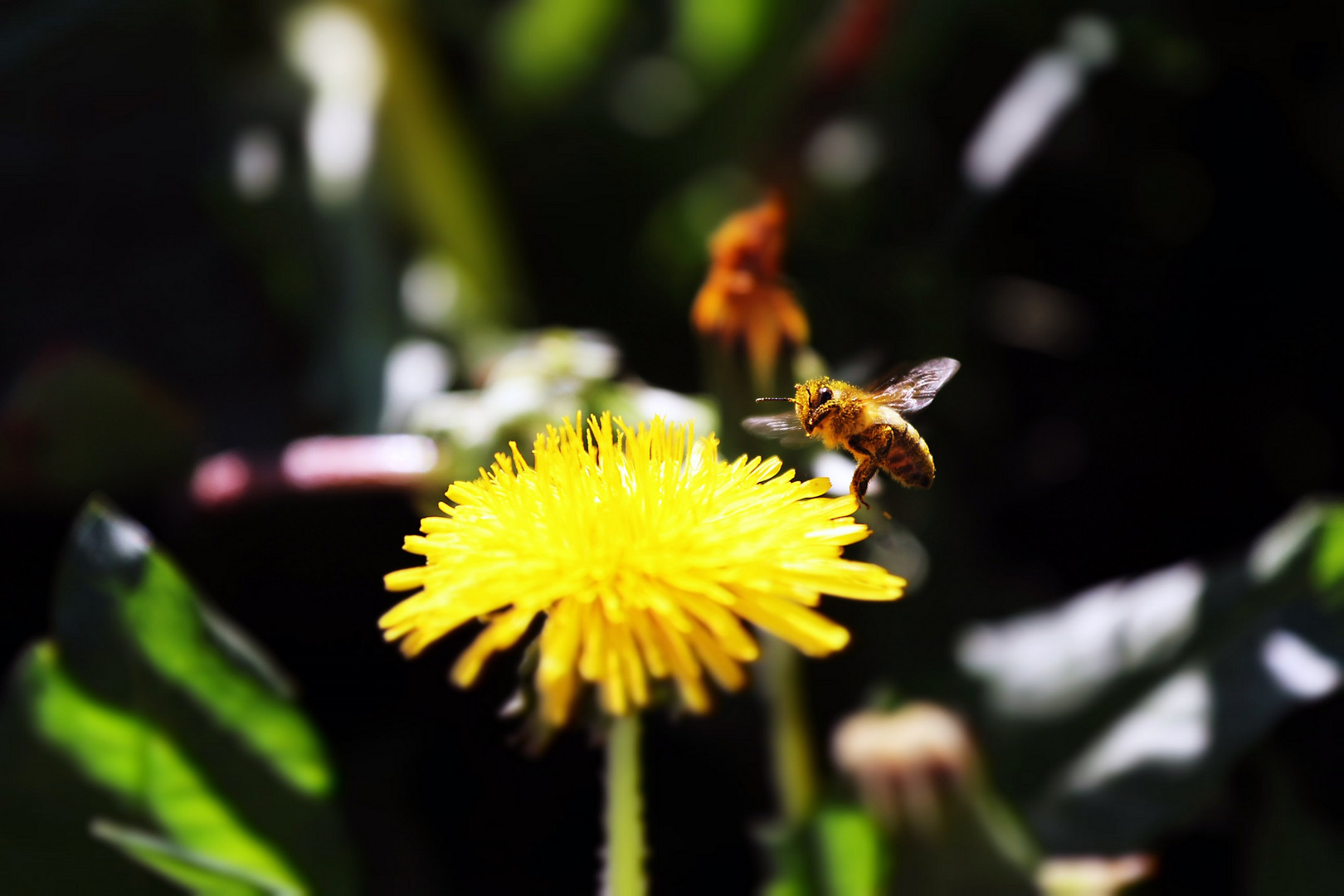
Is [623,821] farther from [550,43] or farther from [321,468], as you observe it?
[550,43]

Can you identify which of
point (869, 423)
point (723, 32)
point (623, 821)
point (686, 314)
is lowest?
point (623, 821)

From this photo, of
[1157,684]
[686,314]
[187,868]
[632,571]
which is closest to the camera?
[632,571]

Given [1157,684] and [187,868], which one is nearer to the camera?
[187,868]

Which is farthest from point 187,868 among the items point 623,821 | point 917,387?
point 917,387

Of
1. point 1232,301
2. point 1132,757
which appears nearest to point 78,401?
point 1132,757

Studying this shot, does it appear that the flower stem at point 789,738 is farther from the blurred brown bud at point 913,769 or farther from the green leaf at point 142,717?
the green leaf at point 142,717

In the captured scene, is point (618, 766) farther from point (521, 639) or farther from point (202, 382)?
point (202, 382)
